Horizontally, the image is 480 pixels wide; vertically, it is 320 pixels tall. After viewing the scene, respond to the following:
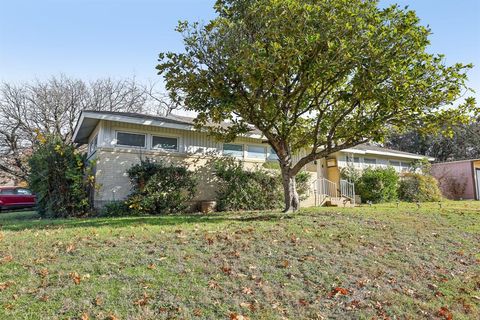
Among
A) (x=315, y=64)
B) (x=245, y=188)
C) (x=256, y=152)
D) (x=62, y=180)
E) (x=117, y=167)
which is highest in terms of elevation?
(x=315, y=64)

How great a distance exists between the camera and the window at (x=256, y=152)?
15477mm

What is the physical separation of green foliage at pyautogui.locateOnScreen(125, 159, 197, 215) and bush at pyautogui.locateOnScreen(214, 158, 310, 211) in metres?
1.46

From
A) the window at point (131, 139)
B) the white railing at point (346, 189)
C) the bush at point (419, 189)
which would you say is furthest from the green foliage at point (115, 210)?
the bush at point (419, 189)

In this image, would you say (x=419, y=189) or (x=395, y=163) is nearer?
(x=419, y=189)

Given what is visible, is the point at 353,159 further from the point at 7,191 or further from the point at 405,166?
the point at 7,191

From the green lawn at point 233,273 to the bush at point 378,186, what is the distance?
10.2 m

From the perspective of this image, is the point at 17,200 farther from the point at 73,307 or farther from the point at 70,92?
the point at 73,307

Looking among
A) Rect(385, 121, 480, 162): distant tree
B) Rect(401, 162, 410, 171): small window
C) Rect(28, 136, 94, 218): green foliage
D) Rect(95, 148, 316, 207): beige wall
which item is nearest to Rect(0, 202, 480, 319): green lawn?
Rect(28, 136, 94, 218): green foliage

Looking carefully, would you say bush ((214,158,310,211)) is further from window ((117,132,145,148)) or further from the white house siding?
window ((117,132,145,148))

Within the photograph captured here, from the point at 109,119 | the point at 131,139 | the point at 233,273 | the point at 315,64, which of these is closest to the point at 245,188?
the point at 131,139

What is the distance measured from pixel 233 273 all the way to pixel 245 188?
8104mm

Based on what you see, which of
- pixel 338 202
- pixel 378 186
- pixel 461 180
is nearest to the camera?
pixel 338 202

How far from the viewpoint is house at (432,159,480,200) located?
23.8m

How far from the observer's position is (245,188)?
13.0m
